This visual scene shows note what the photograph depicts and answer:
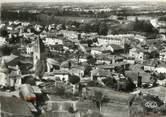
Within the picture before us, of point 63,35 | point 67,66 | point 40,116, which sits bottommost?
point 40,116

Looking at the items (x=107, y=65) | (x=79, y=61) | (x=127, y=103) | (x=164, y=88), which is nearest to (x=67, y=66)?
(x=79, y=61)

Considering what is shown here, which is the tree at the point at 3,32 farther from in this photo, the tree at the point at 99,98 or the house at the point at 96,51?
the tree at the point at 99,98

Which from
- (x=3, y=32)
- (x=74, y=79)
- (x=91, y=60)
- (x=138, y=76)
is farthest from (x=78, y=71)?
(x=3, y=32)

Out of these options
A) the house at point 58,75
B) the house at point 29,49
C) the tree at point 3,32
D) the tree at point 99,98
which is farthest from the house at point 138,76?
the tree at point 3,32

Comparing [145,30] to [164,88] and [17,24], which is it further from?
[17,24]

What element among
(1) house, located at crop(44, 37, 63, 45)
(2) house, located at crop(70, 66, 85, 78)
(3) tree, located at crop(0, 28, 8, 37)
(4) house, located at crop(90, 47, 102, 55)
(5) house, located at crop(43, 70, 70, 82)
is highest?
(3) tree, located at crop(0, 28, 8, 37)

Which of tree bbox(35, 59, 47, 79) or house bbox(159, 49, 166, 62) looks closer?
house bbox(159, 49, 166, 62)

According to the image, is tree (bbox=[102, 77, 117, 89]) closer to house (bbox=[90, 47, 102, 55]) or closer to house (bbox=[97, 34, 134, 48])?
house (bbox=[90, 47, 102, 55])

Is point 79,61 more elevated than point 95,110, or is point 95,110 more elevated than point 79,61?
point 79,61

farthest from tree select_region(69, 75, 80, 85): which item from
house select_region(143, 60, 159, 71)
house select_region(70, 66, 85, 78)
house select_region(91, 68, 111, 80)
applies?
house select_region(143, 60, 159, 71)
